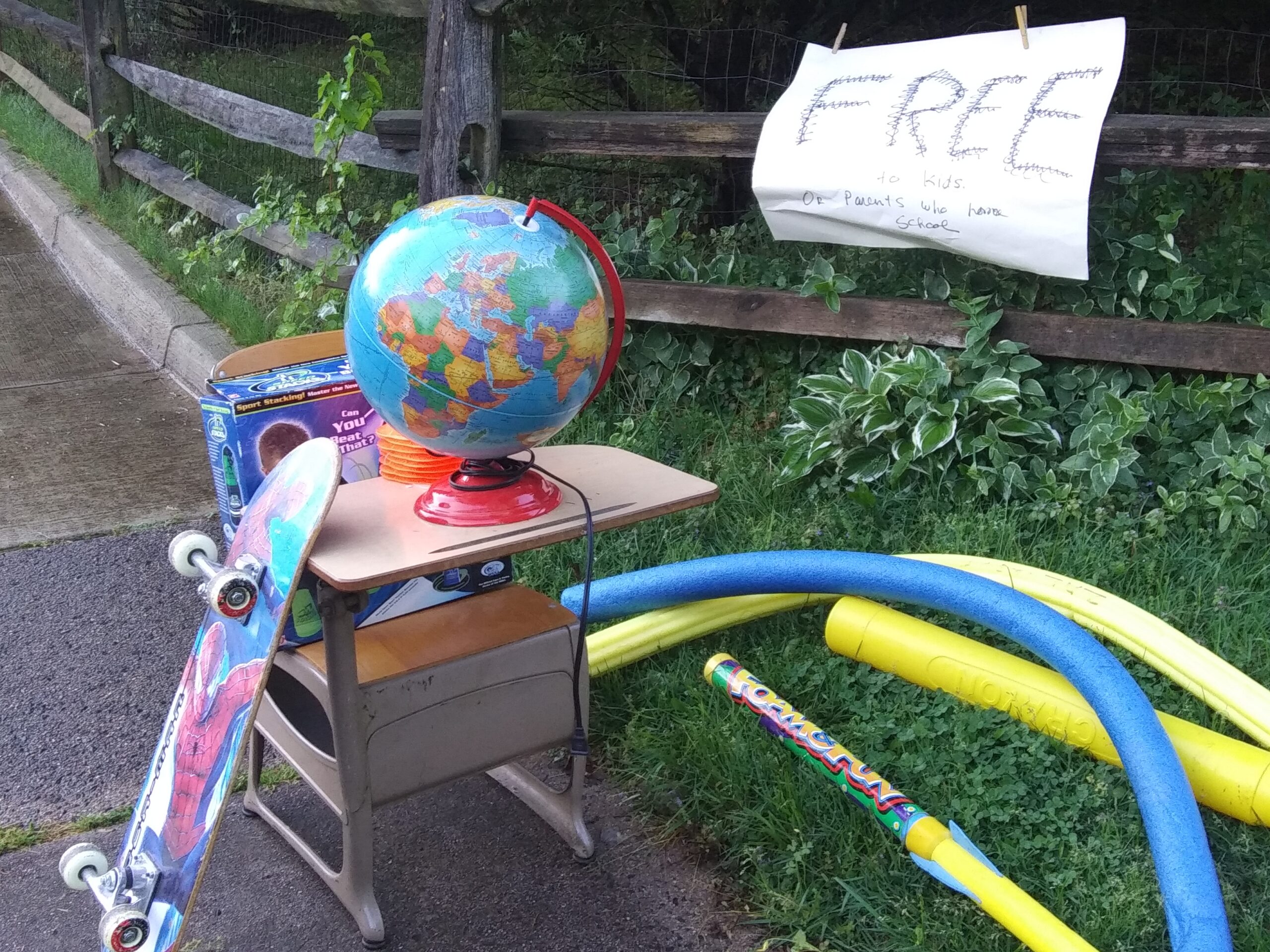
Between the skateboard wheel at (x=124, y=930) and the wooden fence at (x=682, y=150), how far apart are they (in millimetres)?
2270

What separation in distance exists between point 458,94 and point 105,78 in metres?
3.99

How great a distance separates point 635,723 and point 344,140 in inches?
110

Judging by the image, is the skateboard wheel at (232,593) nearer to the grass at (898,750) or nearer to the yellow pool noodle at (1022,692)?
the grass at (898,750)

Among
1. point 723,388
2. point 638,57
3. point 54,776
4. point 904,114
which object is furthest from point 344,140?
point 54,776

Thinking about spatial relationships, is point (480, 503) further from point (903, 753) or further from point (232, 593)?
point (903, 753)

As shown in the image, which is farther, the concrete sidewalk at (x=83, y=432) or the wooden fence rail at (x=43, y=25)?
the wooden fence rail at (x=43, y=25)

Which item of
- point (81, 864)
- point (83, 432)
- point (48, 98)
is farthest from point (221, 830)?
point (48, 98)

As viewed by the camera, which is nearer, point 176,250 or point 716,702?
point 716,702

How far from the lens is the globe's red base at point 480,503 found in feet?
6.15

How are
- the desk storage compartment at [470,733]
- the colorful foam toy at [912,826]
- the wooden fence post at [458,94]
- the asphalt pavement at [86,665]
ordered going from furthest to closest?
the wooden fence post at [458,94] → the asphalt pavement at [86,665] → the desk storage compartment at [470,733] → the colorful foam toy at [912,826]

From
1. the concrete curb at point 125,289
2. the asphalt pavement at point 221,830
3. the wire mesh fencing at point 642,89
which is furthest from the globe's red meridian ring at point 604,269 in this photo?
the concrete curb at point 125,289

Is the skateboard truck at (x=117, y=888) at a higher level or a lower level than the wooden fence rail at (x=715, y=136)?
lower

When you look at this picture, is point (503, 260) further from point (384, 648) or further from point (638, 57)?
point (638, 57)

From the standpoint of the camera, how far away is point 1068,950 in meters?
1.72
